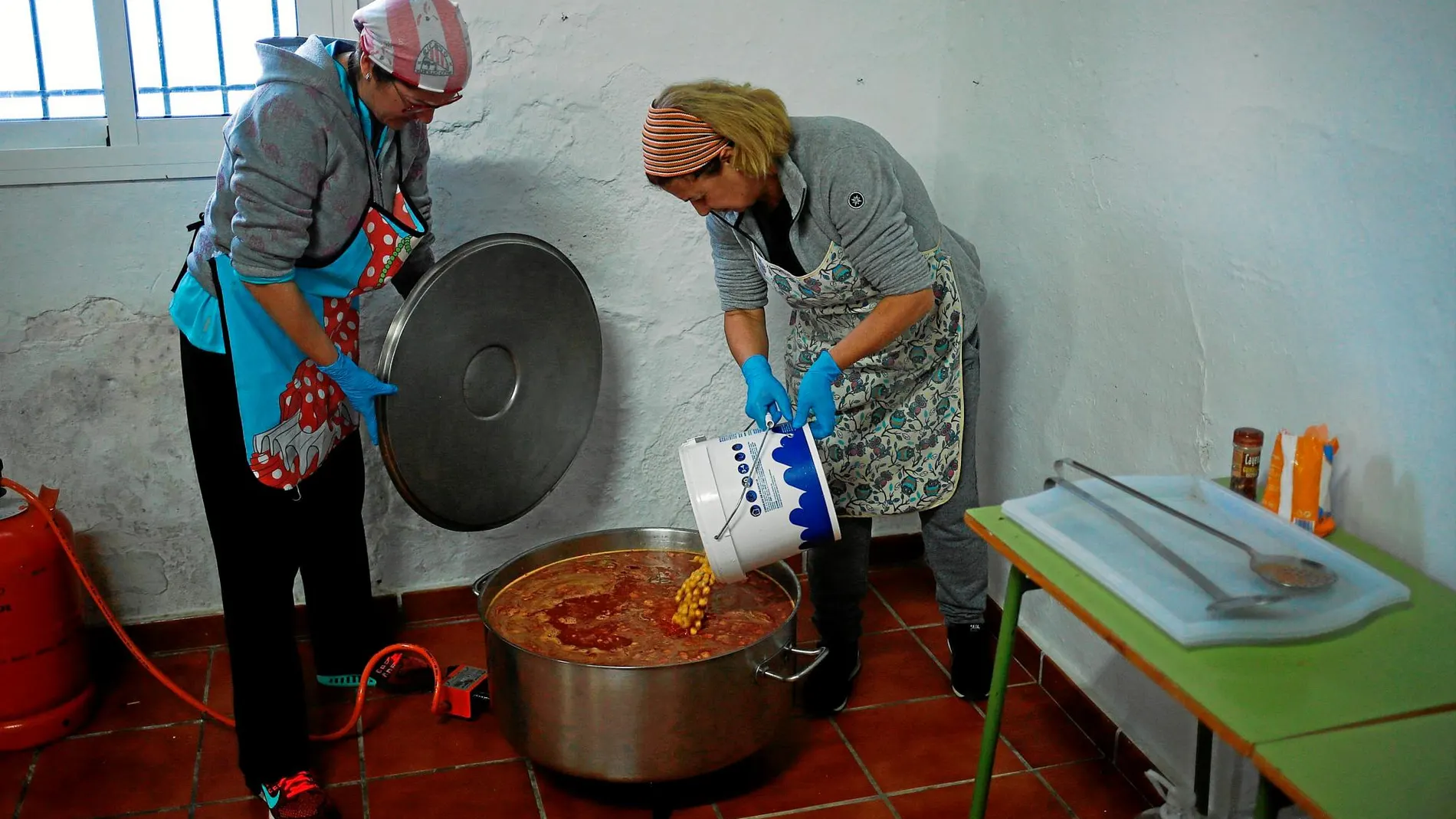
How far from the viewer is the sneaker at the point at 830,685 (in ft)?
8.24

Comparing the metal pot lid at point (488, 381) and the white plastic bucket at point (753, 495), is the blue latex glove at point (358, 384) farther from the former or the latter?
the white plastic bucket at point (753, 495)

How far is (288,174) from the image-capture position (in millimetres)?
1843

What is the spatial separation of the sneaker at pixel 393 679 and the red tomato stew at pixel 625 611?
488 mm

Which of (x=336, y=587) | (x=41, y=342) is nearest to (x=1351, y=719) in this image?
(x=336, y=587)

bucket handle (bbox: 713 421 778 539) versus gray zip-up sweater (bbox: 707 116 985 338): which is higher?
gray zip-up sweater (bbox: 707 116 985 338)

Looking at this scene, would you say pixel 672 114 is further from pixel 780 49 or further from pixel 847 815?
pixel 847 815

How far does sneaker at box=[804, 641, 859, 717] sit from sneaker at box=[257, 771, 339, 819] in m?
1.04

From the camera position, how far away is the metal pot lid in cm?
213


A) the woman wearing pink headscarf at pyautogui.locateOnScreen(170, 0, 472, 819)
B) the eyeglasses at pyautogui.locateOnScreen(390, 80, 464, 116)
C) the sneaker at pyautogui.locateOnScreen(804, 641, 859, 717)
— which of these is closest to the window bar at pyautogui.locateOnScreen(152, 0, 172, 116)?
the woman wearing pink headscarf at pyautogui.locateOnScreen(170, 0, 472, 819)

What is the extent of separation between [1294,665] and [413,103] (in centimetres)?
164

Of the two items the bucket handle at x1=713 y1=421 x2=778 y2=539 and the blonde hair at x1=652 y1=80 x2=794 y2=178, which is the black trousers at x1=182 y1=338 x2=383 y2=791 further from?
the blonde hair at x1=652 y1=80 x2=794 y2=178

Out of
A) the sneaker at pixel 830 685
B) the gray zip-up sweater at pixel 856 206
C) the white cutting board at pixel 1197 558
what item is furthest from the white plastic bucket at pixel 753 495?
the sneaker at pixel 830 685

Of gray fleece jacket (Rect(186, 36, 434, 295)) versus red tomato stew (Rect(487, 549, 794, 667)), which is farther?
red tomato stew (Rect(487, 549, 794, 667))

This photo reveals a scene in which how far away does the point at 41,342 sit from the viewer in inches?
98.2
